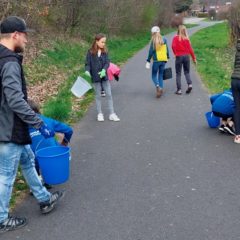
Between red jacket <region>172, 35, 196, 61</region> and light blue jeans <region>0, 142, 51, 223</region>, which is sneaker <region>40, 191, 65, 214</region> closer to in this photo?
light blue jeans <region>0, 142, 51, 223</region>

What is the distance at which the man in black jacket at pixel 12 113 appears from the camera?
13.9 feet

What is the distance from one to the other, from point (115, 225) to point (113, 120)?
16.3 ft

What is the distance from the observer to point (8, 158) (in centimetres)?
446

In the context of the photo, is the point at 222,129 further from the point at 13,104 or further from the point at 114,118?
the point at 13,104

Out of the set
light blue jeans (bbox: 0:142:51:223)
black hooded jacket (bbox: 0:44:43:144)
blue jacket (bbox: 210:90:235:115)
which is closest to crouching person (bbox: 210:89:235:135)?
blue jacket (bbox: 210:90:235:115)

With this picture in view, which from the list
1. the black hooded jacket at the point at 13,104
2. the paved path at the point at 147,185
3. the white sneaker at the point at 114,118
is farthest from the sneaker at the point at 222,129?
the black hooded jacket at the point at 13,104

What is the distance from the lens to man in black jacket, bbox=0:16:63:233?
423 cm

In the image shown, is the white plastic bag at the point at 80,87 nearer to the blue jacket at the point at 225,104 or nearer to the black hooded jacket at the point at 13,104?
the blue jacket at the point at 225,104

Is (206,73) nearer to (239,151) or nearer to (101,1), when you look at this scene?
(239,151)

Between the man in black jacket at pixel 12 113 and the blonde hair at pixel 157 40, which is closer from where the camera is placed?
the man in black jacket at pixel 12 113

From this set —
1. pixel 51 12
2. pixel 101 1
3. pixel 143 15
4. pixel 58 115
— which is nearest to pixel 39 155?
pixel 58 115

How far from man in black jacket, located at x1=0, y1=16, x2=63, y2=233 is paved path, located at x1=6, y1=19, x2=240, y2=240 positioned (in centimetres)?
39

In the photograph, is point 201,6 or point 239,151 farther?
point 201,6

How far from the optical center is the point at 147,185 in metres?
5.62
